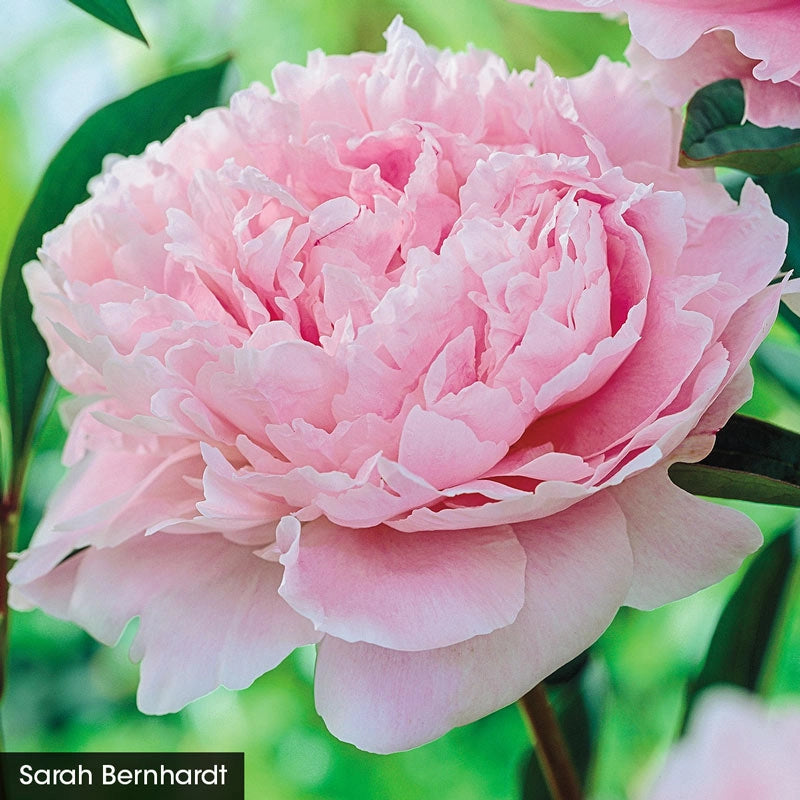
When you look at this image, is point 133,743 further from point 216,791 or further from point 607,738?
point 607,738

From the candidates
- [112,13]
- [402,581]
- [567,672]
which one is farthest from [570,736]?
[112,13]

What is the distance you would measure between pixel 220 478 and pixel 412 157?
0.27 ft

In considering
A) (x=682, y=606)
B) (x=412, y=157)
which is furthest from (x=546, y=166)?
(x=682, y=606)

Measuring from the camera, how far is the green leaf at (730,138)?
0.67 ft

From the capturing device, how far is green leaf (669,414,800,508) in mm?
202

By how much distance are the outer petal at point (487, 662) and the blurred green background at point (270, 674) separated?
0.14m

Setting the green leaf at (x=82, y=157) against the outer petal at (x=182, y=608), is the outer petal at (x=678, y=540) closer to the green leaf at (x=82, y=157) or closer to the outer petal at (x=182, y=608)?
the outer petal at (x=182, y=608)

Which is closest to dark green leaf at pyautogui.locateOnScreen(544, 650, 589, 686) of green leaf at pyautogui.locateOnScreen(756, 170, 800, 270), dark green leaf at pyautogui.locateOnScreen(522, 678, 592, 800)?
dark green leaf at pyautogui.locateOnScreen(522, 678, 592, 800)

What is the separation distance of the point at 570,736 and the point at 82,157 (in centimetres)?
23

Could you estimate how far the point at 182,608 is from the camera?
202 mm

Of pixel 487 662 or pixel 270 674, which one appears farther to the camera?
pixel 270 674

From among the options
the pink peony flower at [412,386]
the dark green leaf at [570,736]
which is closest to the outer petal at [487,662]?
the pink peony flower at [412,386]

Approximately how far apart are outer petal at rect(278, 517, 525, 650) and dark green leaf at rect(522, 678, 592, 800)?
0.39ft

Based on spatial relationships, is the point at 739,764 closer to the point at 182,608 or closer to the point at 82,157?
the point at 182,608
